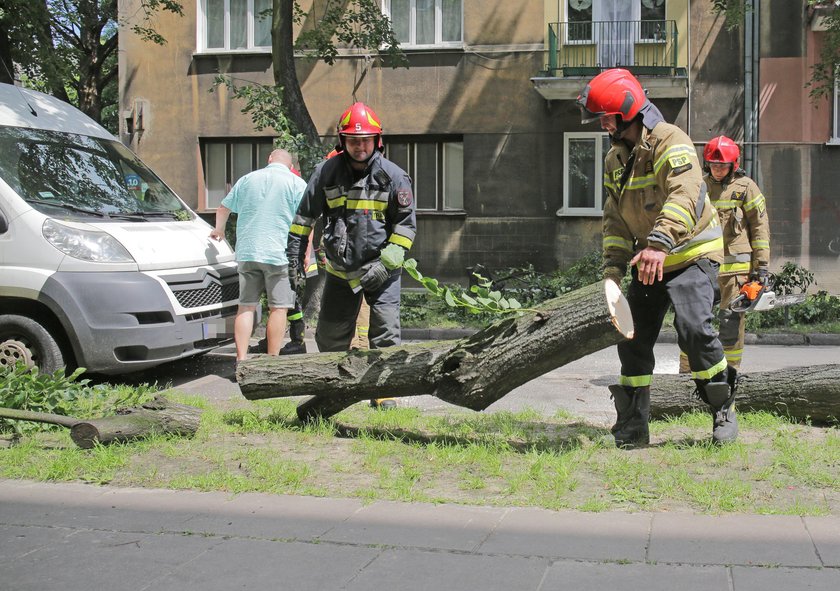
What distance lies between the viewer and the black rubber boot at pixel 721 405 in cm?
522

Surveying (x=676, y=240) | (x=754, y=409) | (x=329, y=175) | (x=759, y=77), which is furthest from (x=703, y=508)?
(x=759, y=77)

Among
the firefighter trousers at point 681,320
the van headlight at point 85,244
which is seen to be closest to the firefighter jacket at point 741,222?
the firefighter trousers at point 681,320

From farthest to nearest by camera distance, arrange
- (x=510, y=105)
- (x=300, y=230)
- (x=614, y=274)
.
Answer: (x=510, y=105)
(x=300, y=230)
(x=614, y=274)

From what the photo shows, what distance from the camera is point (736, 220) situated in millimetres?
7340

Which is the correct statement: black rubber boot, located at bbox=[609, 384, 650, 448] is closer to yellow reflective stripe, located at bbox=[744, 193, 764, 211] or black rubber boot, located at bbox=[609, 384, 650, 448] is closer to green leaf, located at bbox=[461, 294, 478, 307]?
green leaf, located at bbox=[461, 294, 478, 307]

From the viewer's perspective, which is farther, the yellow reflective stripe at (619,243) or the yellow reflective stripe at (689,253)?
the yellow reflective stripe at (619,243)

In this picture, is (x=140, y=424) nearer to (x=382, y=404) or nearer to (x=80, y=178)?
(x=382, y=404)

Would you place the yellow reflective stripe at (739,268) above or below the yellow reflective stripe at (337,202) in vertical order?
below

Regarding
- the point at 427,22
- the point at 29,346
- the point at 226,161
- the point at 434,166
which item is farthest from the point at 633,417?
the point at 226,161

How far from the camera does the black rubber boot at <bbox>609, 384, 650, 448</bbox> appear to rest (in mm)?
5426

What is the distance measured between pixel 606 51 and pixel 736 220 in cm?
1204

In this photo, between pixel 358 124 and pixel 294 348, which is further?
pixel 294 348

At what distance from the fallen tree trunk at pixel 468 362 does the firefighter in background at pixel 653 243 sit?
1.18 feet

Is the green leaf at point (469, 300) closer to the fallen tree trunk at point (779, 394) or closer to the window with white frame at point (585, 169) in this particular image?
the fallen tree trunk at point (779, 394)
